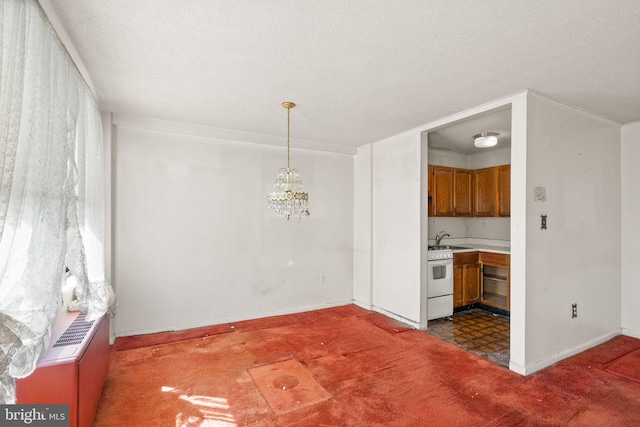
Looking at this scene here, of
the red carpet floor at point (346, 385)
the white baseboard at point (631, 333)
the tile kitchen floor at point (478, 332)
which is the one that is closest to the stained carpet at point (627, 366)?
the red carpet floor at point (346, 385)

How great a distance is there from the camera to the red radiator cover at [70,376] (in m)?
1.82

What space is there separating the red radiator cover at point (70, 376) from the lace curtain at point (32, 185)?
30 cm

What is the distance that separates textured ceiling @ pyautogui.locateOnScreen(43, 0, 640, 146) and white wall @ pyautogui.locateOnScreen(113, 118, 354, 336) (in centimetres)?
83

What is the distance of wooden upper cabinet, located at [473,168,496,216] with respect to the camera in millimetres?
5074

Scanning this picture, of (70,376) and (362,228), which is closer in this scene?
(70,376)

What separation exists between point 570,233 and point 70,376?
14.3ft

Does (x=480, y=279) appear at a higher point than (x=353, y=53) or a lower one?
lower

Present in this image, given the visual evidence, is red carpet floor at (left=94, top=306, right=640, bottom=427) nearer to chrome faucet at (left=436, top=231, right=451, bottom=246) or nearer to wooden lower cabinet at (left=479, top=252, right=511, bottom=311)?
wooden lower cabinet at (left=479, top=252, right=511, bottom=311)

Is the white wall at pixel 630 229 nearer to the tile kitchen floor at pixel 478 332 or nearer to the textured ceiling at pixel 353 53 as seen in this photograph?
the textured ceiling at pixel 353 53

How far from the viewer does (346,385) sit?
2.75 metres

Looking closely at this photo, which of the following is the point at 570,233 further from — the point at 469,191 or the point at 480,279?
the point at 469,191

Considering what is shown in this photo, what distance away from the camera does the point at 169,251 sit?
13.3 ft

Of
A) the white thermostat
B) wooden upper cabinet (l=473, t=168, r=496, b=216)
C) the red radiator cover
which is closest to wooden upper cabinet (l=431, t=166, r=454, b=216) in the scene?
wooden upper cabinet (l=473, t=168, r=496, b=216)

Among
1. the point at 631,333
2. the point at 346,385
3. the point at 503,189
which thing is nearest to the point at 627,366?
the point at 631,333
